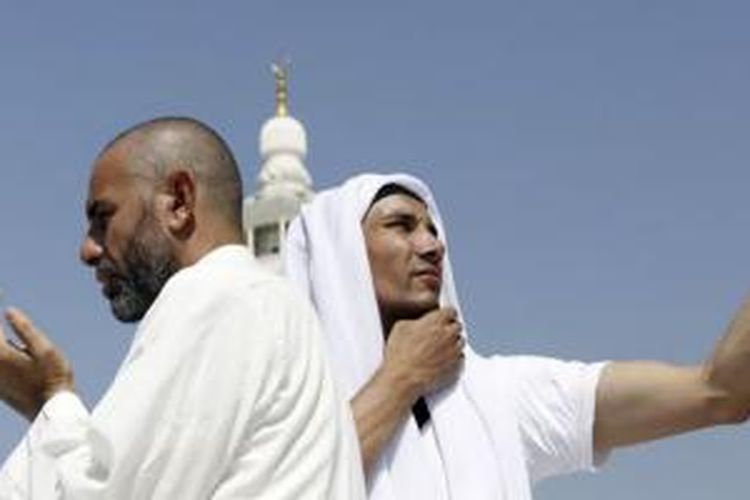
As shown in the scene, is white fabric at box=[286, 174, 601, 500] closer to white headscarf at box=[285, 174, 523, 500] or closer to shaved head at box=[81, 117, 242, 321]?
white headscarf at box=[285, 174, 523, 500]

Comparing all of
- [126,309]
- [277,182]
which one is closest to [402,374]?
[126,309]

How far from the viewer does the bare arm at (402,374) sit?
4.39 m

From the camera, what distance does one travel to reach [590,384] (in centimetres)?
466

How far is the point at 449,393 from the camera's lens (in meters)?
4.58

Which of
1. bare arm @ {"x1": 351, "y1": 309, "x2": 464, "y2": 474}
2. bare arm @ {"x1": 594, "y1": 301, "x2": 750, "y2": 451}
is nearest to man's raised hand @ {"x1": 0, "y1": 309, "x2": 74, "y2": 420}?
bare arm @ {"x1": 351, "y1": 309, "x2": 464, "y2": 474}

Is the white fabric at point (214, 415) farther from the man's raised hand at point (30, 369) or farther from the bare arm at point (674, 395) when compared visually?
the bare arm at point (674, 395)

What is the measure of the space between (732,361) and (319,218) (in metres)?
1.07

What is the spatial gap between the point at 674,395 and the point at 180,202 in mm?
1708

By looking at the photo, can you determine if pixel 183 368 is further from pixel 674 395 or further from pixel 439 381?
pixel 674 395

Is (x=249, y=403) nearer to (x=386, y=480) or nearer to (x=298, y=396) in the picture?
(x=298, y=396)

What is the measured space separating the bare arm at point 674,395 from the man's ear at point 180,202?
1629mm

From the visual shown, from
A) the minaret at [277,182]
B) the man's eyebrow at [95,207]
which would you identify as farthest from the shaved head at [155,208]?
the minaret at [277,182]

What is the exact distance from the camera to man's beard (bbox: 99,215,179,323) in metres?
3.34

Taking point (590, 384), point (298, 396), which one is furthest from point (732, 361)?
point (298, 396)
